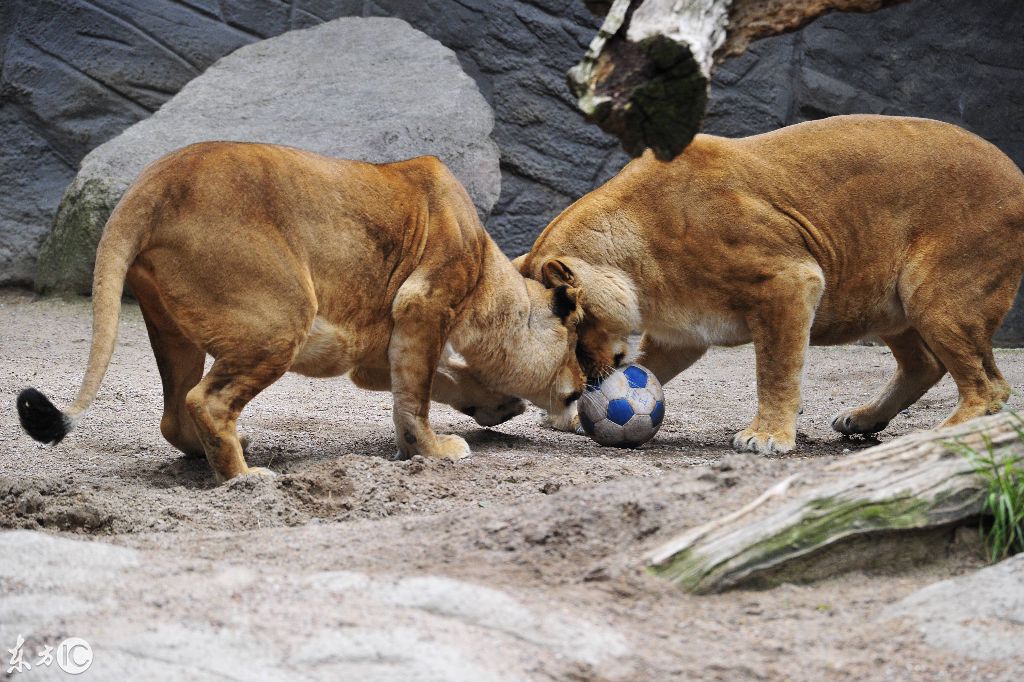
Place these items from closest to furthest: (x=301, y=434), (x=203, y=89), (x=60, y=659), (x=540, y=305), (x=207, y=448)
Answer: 1. (x=60, y=659)
2. (x=207, y=448)
3. (x=540, y=305)
4. (x=301, y=434)
5. (x=203, y=89)

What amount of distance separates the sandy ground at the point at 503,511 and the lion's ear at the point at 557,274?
89 cm

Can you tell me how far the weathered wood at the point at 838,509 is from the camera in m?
3.16

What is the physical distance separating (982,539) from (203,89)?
8705 mm

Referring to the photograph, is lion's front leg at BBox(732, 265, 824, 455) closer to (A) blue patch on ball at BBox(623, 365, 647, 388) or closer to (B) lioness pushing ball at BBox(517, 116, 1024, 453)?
(B) lioness pushing ball at BBox(517, 116, 1024, 453)

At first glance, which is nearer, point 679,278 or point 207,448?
point 207,448

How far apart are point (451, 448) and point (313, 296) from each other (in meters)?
1.11

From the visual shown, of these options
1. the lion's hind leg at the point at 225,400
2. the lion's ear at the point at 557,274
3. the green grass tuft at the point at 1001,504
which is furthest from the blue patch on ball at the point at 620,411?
the green grass tuft at the point at 1001,504

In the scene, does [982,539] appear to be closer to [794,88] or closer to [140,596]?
[140,596]

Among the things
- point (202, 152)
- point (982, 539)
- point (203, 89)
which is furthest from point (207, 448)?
point (203, 89)

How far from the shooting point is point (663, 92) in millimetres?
3367

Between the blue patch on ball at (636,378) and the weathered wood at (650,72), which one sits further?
the blue patch on ball at (636,378)
